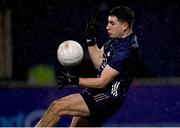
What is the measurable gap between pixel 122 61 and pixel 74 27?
5.97 meters

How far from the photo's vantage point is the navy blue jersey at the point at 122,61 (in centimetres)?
761

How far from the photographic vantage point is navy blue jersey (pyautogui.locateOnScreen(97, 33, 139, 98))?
761 cm

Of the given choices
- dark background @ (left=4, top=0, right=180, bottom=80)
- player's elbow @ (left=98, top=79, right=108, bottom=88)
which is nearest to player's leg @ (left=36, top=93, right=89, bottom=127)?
player's elbow @ (left=98, top=79, right=108, bottom=88)

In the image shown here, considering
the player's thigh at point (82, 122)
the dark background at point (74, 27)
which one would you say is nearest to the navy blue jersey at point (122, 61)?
the player's thigh at point (82, 122)

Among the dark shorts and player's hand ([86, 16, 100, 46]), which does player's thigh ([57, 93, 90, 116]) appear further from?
player's hand ([86, 16, 100, 46])

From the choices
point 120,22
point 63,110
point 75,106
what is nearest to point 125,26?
point 120,22

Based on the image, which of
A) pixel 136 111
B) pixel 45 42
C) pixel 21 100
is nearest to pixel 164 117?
pixel 136 111

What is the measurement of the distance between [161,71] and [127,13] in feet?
18.8

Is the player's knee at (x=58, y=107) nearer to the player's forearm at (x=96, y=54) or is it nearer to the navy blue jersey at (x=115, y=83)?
the navy blue jersey at (x=115, y=83)

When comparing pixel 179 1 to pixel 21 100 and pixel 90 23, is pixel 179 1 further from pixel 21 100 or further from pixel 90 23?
pixel 90 23

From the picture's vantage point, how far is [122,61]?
7.61 m

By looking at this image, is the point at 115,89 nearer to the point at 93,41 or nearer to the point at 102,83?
the point at 102,83

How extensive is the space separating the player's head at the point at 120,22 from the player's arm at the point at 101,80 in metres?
0.40

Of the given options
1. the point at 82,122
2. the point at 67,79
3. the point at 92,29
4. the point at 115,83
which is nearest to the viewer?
the point at 67,79
